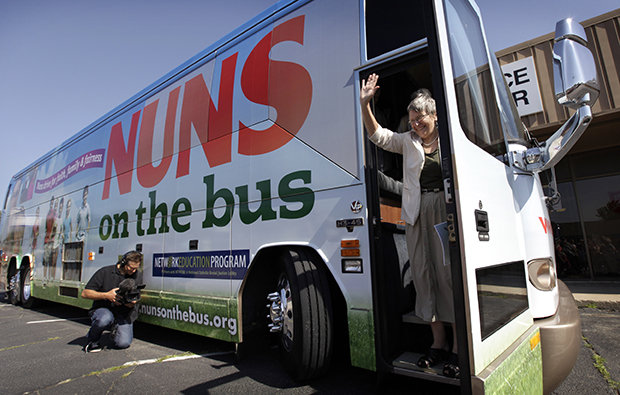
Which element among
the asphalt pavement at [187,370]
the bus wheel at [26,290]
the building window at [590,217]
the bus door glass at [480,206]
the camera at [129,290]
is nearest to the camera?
the bus door glass at [480,206]

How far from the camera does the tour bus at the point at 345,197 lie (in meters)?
1.84

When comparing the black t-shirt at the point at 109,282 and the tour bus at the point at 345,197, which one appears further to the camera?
the black t-shirt at the point at 109,282

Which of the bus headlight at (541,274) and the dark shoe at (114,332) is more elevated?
the bus headlight at (541,274)

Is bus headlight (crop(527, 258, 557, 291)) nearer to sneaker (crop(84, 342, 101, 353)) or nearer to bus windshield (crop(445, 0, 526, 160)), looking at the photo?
bus windshield (crop(445, 0, 526, 160))

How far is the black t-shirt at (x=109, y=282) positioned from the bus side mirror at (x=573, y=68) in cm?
471

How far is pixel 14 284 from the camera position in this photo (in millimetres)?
8938

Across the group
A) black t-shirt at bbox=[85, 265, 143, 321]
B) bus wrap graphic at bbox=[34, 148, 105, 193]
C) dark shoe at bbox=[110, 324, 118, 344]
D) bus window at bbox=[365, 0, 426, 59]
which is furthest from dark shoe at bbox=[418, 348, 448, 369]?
bus wrap graphic at bbox=[34, 148, 105, 193]

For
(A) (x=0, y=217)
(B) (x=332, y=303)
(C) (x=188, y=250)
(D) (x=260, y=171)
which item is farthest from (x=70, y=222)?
(A) (x=0, y=217)

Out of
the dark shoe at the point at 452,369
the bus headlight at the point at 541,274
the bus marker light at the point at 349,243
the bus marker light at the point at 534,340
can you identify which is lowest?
the dark shoe at the point at 452,369

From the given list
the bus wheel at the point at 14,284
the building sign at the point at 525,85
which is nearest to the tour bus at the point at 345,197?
the building sign at the point at 525,85

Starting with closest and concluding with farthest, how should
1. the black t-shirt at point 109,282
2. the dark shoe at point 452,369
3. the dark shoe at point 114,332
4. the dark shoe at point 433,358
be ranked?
the dark shoe at point 452,369, the dark shoe at point 433,358, the dark shoe at point 114,332, the black t-shirt at point 109,282

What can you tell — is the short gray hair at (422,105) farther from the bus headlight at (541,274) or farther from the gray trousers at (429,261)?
the bus headlight at (541,274)

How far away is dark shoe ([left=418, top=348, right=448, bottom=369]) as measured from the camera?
82.2 inches

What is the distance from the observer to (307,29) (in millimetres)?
3041
